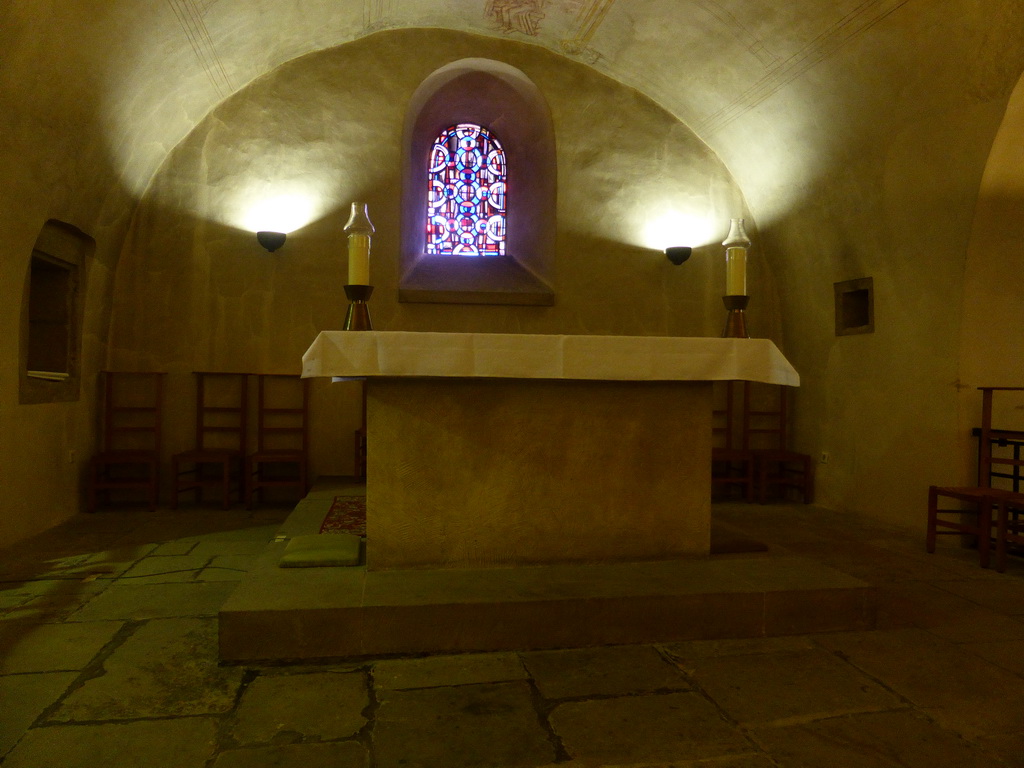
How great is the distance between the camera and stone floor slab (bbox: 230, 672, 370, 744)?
1.89m

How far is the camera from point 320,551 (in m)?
2.91

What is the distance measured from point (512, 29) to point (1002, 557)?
5.21m

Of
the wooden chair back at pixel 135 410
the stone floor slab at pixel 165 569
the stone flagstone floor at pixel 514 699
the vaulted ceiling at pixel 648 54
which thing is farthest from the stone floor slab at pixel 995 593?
the wooden chair back at pixel 135 410

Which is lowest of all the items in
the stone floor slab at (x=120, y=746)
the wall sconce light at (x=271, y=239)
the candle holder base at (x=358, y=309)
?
the stone floor slab at (x=120, y=746)

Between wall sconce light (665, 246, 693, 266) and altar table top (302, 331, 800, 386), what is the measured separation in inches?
140

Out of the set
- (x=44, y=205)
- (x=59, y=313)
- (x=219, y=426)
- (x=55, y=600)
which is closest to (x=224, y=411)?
(x=219, y=426)

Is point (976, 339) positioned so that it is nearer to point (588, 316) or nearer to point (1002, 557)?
point (1002, 557)

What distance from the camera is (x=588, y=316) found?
20.3 feet

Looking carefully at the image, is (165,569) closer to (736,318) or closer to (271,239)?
(271,239)

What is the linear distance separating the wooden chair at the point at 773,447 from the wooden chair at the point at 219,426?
4.30 meters

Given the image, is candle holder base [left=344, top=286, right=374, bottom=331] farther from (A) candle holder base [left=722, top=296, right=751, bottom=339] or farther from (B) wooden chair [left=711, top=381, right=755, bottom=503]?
(B) wooden chair [left=711, top=381, right=755, bottom=503]

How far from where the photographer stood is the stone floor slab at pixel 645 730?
1811mm

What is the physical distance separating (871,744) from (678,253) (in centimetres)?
484

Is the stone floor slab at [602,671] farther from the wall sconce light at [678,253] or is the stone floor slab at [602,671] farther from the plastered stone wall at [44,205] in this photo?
the wall sconce light at [678,253]
